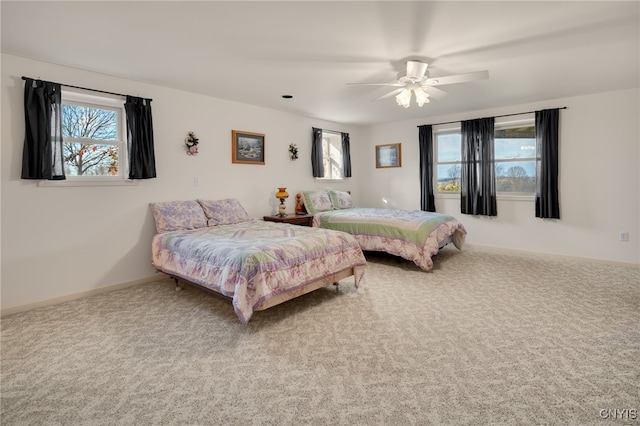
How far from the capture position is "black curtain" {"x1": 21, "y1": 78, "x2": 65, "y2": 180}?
10.4ft

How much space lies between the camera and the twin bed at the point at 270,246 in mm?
2664

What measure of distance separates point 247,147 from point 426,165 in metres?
3.41

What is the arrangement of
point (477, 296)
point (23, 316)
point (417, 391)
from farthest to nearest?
point (477, 296)
point (23, 316)
point (417, 391)

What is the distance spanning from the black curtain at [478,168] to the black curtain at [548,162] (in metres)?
0.67

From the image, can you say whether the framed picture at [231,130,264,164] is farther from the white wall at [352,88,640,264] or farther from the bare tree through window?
the white wall at [352,88,640,264]

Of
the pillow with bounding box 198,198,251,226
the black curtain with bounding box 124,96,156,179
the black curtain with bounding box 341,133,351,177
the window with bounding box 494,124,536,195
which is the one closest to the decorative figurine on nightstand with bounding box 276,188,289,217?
the pillow with bounding box 198,198,251,226

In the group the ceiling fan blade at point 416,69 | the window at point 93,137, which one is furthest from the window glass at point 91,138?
the ceiling fan blade at point 416,69

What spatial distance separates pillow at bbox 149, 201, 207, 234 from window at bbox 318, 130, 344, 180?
3160 mm

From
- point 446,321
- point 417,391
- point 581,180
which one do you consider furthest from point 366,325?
point 581,180

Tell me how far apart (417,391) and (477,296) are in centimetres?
189

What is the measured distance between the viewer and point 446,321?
2.84 m

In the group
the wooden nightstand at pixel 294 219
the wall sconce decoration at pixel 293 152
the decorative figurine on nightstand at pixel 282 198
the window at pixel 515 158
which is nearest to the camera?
the wooden nightstand at pixel 294 219

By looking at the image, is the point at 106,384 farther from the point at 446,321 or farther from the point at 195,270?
the point at 446,321

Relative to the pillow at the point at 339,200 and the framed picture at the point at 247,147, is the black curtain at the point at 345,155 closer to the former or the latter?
the pillow at the point at 339,200
